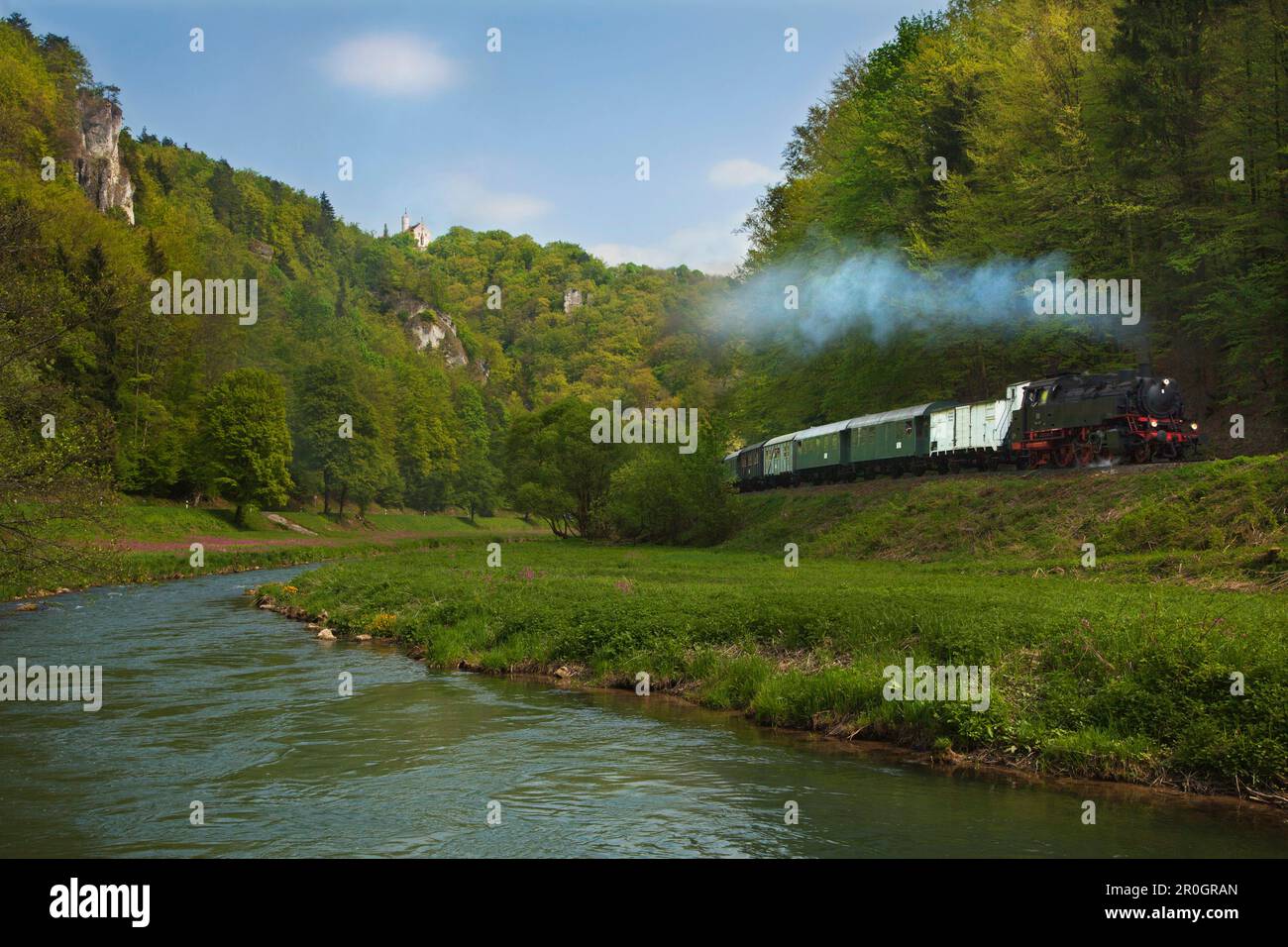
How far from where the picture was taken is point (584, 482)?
7131 cm

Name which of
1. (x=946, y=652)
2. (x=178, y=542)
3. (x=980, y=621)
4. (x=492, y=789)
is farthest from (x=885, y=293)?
(x=178, y=542)

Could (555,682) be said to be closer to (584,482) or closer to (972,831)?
(972,831)

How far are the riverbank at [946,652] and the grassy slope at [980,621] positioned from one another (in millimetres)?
35

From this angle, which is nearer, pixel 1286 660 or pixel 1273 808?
pixel 1273 808

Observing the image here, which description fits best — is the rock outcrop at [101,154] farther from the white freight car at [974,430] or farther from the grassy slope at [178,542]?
the white freight car at [974,430]

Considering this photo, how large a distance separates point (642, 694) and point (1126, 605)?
30.0 ft

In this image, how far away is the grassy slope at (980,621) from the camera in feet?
40.8

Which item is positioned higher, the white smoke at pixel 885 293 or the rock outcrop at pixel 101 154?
the rock outcrop at pixel 101 154

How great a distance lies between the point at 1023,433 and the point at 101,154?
488 ft

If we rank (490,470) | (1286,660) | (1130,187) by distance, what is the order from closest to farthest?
(1286,660), (1130,187), (490,470)

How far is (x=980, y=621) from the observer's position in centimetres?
1616

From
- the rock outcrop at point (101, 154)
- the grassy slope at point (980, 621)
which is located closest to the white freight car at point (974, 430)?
the grassy slope at point (980, 621)

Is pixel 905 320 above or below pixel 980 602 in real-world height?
above
